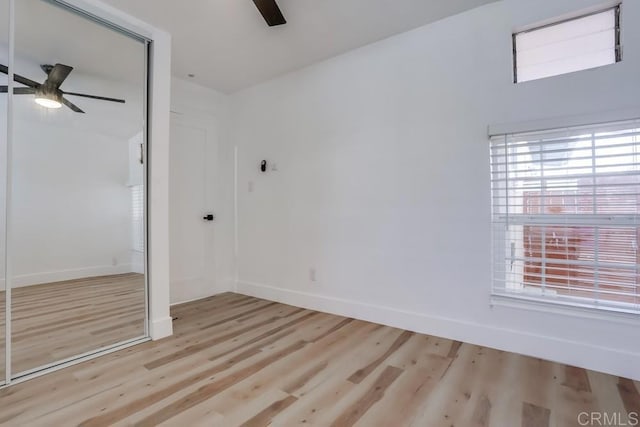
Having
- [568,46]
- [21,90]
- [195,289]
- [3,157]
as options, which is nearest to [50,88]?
[21,90]

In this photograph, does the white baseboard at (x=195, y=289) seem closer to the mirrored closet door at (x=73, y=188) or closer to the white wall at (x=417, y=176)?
the white wall at (x=417, y=176)

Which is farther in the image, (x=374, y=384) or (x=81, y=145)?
(x=81, y=145)

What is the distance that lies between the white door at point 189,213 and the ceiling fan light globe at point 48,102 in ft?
4.54

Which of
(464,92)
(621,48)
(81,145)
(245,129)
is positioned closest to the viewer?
(621,48)

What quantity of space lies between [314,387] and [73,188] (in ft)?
7.09

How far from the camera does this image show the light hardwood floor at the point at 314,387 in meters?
1.55

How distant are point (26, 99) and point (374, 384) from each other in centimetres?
280

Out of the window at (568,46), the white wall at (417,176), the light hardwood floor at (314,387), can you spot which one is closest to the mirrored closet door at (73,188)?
the light hardwood floor at (314,387)

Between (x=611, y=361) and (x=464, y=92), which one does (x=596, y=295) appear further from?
(x=464, y=92)

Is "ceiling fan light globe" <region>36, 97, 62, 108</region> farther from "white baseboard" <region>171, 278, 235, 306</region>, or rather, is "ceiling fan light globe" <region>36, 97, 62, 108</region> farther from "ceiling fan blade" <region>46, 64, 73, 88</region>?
"white baseboard" <region>171, 278, 235, 306</region>

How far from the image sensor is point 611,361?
6.41ft

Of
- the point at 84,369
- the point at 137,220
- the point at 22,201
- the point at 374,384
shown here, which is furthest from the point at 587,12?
the point at 84,369

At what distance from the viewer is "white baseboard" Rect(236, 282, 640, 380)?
1.95 meters

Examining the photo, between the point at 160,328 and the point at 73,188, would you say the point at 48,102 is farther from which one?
the point at 160,328
